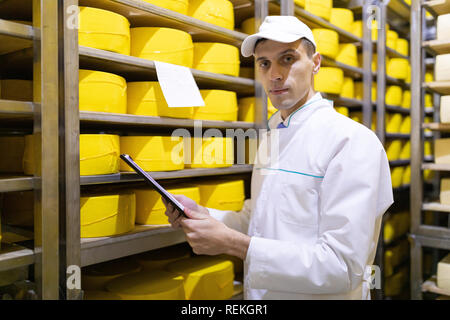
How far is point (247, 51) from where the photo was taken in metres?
1.29

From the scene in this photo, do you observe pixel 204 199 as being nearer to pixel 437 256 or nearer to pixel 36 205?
pixel 36 205

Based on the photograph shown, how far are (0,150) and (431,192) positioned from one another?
296cm

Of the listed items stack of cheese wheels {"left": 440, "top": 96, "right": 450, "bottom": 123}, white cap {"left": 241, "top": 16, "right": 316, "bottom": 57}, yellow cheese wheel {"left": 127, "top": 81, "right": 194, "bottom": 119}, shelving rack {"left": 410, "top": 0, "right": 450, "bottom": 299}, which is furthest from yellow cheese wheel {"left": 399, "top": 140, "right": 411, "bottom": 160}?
yellow cheese wheel {"left": 127, "top": 81, "right": 194, "bottom": 119}

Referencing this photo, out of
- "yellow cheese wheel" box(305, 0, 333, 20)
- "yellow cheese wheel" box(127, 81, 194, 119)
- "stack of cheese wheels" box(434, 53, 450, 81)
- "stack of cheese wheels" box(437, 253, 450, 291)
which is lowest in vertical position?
"stack of cheese wheels" box(437, 253, 450, 291)

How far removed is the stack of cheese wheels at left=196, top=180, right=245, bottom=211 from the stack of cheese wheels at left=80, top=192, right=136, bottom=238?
0.40m

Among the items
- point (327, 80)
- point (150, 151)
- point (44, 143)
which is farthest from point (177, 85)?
point (327, 80)

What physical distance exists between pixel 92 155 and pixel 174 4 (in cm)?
65

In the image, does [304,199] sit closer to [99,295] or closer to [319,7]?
[99,295]

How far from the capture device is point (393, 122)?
286 cm

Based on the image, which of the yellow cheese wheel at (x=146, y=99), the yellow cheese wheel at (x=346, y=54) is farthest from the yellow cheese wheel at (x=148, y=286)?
the yellow cheese wheel at (x=346, y=54)

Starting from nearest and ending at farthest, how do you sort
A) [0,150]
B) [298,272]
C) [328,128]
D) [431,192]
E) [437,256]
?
[298,272] → [328,128] → [0,150] → [437,256] → [431,192]

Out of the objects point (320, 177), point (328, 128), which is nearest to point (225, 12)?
point (328, 128)

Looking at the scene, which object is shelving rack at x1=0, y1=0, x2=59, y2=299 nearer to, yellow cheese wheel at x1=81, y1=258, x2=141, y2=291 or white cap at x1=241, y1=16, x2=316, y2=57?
yellow cheese wheel at x1=81, y1=258, x2=141, y2=291

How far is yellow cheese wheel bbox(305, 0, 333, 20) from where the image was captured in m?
2.02
